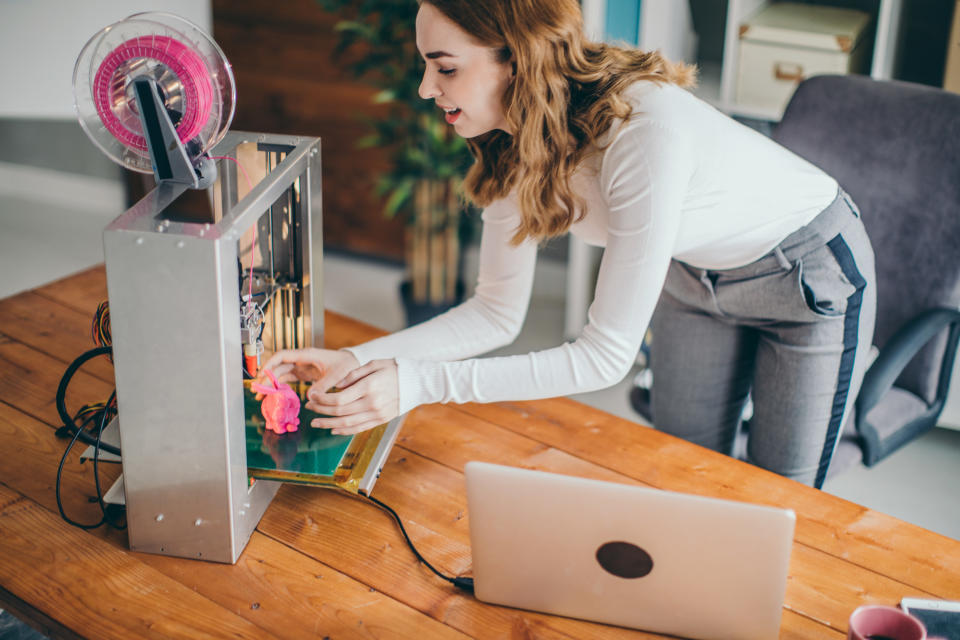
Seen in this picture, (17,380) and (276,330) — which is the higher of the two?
(276,330)

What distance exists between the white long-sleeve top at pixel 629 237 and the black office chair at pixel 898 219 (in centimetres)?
26

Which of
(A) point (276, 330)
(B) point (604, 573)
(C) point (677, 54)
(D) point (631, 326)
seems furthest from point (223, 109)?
(C) point (677, 54)

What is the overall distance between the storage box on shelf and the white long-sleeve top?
40.2 inches

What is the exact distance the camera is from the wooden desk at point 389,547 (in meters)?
1.03

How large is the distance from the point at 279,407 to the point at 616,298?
49 centimetres

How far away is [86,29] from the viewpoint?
9.64ft

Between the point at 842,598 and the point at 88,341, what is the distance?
1.27 metres

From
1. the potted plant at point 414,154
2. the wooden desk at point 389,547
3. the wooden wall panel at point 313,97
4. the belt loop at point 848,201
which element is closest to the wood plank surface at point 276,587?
the wooden desk at point 389,547

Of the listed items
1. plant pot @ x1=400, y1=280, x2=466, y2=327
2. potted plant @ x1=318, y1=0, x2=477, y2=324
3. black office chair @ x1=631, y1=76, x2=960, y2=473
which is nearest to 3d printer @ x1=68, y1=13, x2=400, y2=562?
black office chair @ x1=631, y1=76, x2=960, y2=473

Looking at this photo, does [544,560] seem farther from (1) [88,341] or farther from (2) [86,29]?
(2) [86,29]

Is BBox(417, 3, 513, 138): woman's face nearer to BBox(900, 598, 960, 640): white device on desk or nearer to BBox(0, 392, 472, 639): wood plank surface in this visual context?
BBox(0, 392, 472, 639): wood plank surface

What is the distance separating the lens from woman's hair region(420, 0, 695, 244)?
1.18 metres

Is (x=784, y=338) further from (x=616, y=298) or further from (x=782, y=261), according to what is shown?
(x=616, y=298)

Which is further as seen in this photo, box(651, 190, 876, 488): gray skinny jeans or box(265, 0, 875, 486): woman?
box(651, 190, 876, 488): gray skinny jeans
